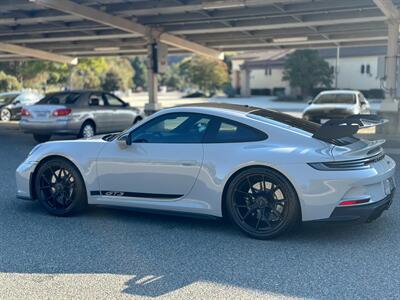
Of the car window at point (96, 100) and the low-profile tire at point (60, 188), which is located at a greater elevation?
the car window at point (96, 100)

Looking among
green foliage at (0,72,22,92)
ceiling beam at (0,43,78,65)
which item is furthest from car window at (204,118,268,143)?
green foliage at (0,72,22,92)

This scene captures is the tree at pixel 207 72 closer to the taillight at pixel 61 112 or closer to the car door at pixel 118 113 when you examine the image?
the car door at pixel 118 113

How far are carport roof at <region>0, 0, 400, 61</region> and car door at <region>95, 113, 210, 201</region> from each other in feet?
31.6

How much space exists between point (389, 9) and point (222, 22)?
659cm

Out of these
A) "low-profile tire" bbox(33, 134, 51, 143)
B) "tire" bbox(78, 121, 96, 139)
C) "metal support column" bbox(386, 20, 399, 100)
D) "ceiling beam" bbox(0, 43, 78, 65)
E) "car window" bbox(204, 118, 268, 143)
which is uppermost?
"ceiling beam" bbox(0, 43, 78, 65)

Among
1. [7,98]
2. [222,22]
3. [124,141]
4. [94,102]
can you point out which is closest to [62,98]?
[94,102]

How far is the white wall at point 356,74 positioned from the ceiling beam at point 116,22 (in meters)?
29.5

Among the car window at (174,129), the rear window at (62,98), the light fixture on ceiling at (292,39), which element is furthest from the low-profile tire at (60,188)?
the light fixture on ceiling at (292,39)

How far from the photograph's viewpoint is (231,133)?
539 centimetres

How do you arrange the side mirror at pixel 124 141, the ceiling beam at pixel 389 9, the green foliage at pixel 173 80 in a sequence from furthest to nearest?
1. the green foliage at pixel 173 80
2. the ceiling beam at pixel 389 9
3. the side mirror at pixel 124 141

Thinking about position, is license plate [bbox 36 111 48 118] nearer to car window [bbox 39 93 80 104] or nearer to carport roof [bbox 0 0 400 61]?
car window [bbox 39 93 80 104]

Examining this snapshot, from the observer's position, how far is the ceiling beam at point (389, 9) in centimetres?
1366

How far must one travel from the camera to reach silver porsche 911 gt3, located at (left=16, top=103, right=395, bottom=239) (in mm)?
4879

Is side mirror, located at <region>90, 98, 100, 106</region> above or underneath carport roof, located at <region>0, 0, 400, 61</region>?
underneath
